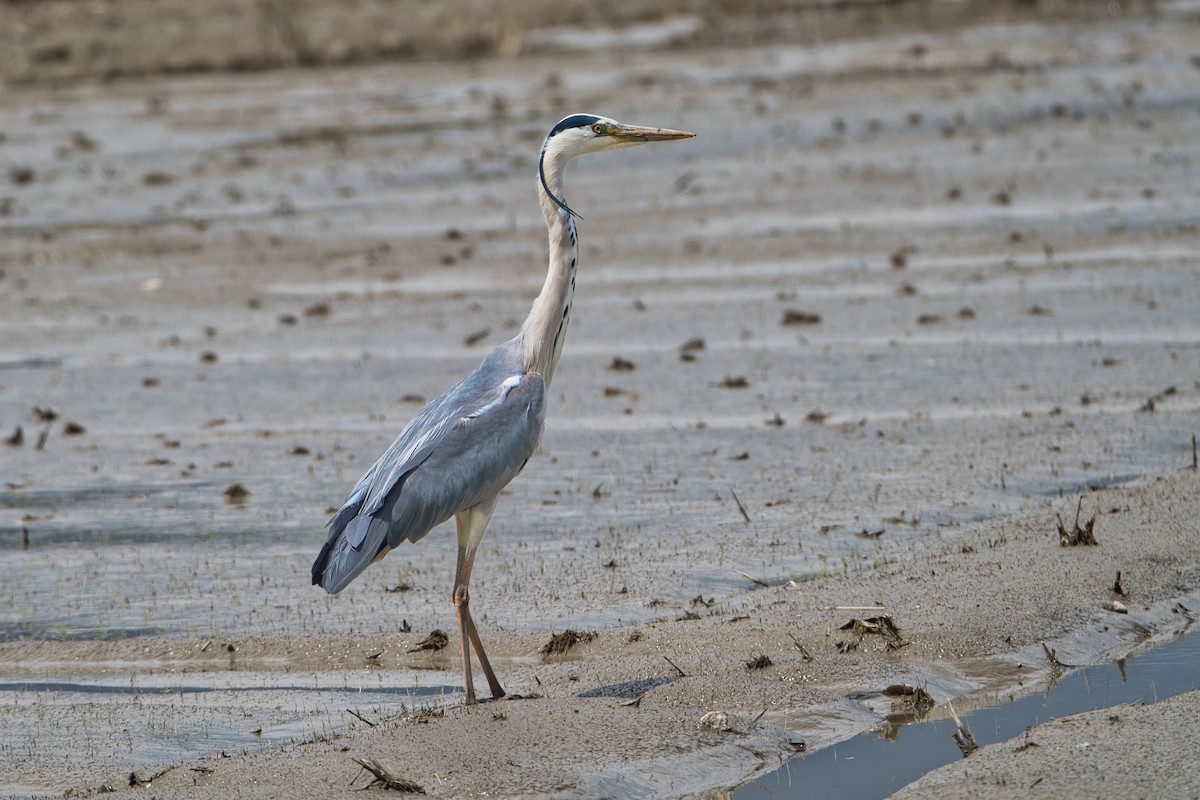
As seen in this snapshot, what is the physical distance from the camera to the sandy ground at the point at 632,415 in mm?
6117

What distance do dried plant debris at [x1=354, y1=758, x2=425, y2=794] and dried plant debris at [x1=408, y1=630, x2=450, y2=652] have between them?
1632 mm

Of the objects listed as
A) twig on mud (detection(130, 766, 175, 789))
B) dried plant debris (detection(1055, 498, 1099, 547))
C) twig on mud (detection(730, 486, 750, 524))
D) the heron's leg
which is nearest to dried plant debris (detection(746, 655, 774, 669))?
the heron's leg

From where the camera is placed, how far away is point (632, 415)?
34.6 feet

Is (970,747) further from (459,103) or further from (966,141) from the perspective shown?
(459,103)

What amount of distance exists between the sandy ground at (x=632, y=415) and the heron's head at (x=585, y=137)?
203 cm

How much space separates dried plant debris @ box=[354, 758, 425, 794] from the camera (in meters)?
5.16

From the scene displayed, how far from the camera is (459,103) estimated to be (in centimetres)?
2255

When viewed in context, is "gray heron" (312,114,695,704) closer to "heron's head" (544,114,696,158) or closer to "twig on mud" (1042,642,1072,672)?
"heron's head" (544,114,696,158)

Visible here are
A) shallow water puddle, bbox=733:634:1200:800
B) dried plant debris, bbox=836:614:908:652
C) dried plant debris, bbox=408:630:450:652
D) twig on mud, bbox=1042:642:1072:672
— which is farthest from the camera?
dried plant debris, bbox=408:630:450:652

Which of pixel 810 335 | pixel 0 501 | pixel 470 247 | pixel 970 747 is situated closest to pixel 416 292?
pixel 470 247

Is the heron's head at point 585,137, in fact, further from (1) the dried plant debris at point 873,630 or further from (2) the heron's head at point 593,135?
(1) the dried plant debris at point 873,630

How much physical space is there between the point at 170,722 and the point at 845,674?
2626 mm

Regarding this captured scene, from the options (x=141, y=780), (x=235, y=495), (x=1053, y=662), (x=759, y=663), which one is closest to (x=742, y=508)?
(x=759, y=663)

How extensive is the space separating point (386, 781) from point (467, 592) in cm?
115
